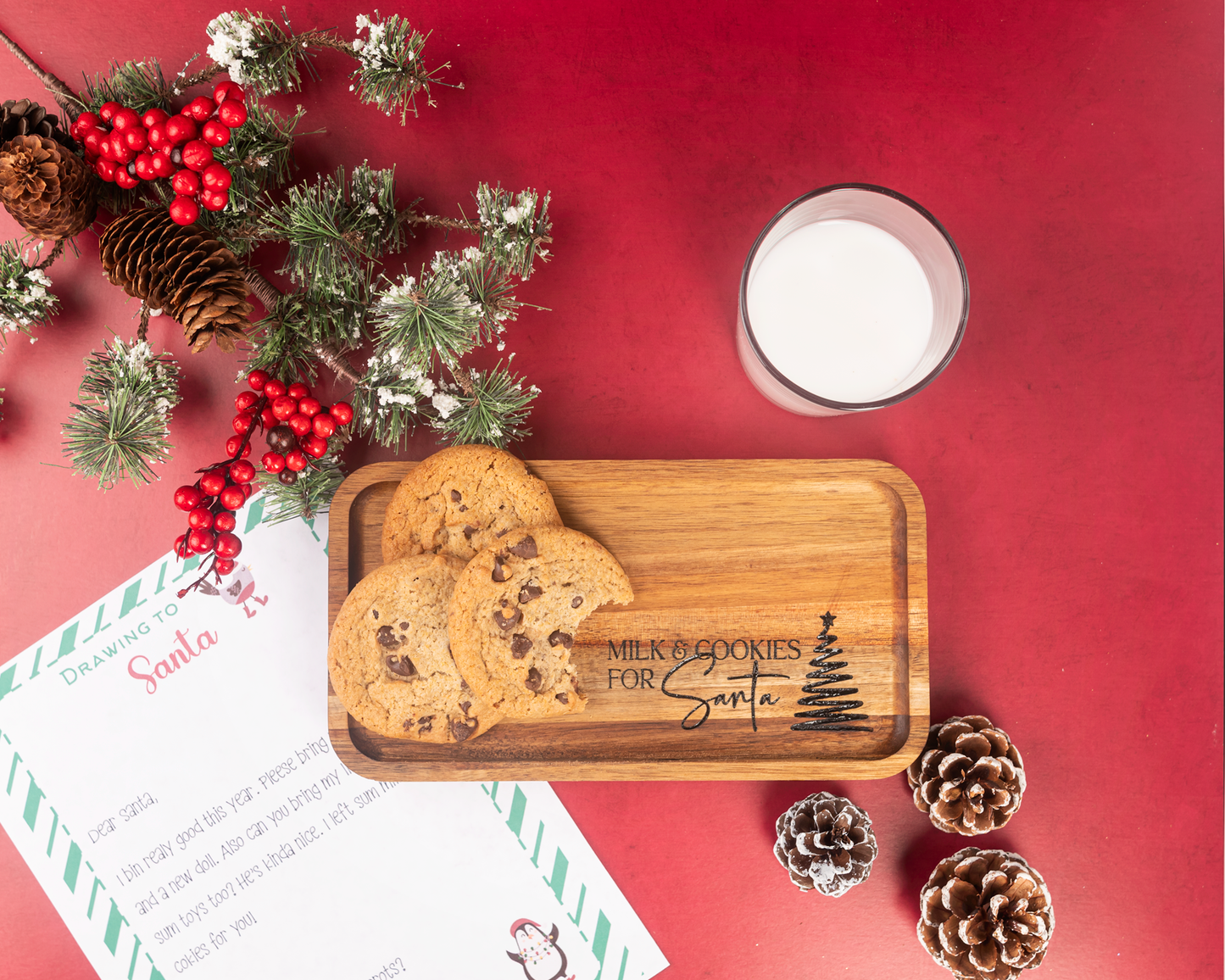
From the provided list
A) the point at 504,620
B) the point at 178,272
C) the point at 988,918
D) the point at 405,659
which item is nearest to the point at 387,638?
the point at 405,659

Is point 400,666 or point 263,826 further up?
point 400,666

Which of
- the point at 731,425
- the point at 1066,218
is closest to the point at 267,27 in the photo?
the point at 731,425

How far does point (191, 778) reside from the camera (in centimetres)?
112

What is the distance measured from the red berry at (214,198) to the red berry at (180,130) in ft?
0.21

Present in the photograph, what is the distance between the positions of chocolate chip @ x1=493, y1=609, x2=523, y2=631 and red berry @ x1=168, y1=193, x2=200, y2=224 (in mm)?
604

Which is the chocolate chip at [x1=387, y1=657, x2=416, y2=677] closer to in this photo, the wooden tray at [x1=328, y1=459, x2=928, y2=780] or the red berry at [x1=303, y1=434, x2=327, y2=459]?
the wooden tray at [x1=328, y1=459, x2=928, y2=780]

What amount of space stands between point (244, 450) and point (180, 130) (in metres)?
0.39

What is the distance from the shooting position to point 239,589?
3.68 ft

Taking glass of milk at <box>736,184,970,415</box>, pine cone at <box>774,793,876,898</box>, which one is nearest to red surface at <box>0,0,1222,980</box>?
pine cone at <box>774,793,876,898</box>

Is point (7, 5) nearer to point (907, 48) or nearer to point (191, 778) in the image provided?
point (191, 778)

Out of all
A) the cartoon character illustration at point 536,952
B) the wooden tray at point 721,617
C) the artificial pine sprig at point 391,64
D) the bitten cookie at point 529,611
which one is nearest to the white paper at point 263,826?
the cartoon character illustration at point 536,952

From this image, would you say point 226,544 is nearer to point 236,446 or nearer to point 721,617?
point 236,446

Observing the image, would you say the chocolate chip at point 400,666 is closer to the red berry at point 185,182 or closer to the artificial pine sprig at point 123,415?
the artificial pine sprig at point 123,415

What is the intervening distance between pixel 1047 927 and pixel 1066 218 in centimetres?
102
